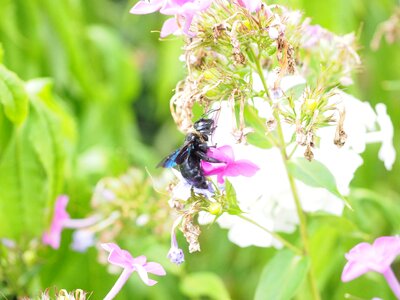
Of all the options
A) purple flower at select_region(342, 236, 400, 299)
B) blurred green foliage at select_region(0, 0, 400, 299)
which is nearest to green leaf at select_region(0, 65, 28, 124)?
blurred green foliage at select_region(0, 0, 400, 299)

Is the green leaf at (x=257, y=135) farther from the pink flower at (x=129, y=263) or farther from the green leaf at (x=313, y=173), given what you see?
the pink flower at (x=129, y=263)

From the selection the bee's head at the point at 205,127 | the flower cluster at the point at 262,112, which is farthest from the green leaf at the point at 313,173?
the bee's head at the point at 205,127

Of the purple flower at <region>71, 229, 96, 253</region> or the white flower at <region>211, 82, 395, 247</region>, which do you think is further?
the purple flower at <region>71, 229, 96, 253</region>

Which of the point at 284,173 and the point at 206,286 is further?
the point at 206,286

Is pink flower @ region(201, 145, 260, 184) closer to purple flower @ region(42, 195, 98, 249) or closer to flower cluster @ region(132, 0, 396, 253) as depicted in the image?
flower cluster @ region(132, 0, 396, 253)

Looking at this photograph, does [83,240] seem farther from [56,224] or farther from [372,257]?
[372,257]

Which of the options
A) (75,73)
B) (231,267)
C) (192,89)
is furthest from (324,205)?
(231,267)

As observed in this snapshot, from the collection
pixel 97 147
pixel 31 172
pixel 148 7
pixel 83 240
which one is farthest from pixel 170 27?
pixel 97 147
